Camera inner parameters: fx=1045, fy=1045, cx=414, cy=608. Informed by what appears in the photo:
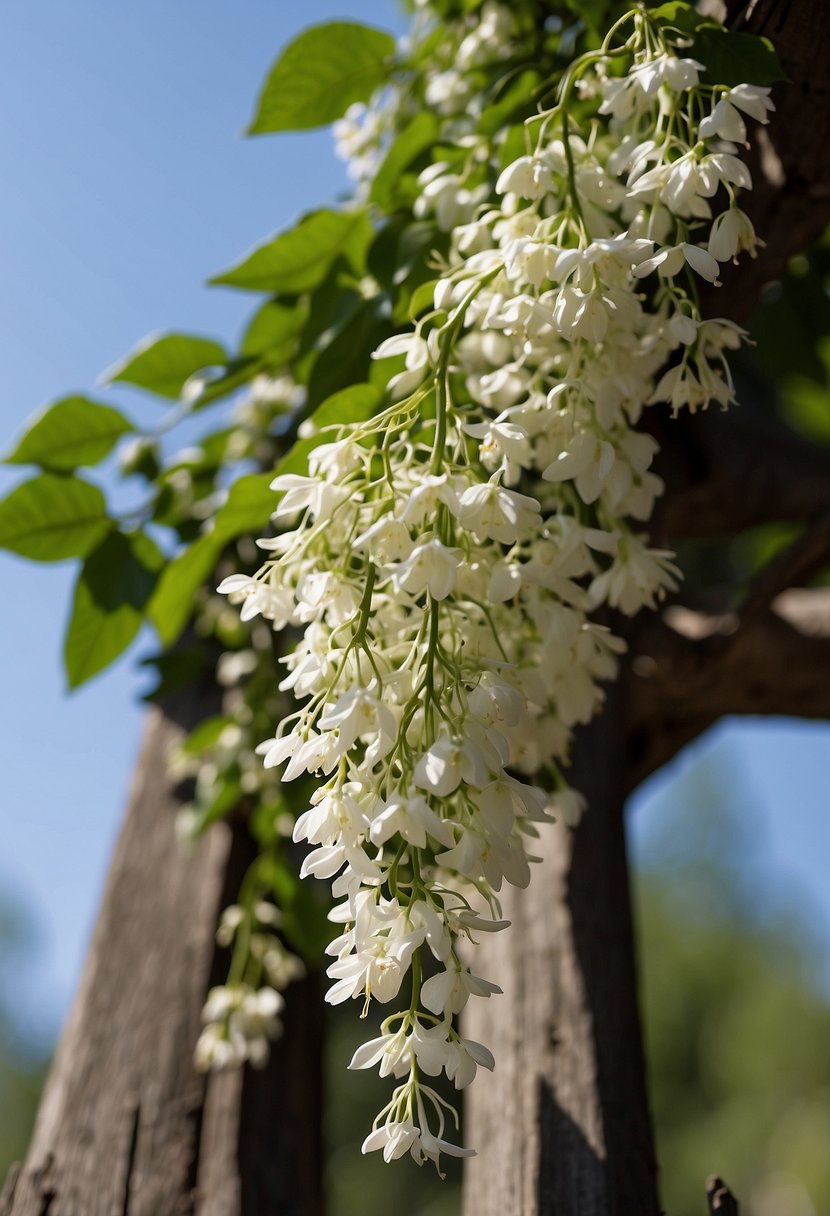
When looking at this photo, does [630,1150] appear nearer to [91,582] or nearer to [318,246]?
[91,582]

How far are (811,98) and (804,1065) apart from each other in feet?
43.7

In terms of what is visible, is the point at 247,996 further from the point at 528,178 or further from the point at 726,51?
the point at 726,51

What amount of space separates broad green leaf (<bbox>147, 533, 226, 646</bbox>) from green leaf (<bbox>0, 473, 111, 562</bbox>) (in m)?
0.10

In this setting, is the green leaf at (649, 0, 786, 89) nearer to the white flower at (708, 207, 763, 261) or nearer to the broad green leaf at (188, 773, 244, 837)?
the white flower at (708, 207, 763, 261)

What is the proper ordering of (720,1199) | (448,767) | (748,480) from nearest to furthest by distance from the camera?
(448,767) → (720,1199) → (748,480)

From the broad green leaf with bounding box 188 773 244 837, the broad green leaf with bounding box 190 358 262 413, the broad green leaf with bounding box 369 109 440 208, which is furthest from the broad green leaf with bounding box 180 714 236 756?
the broad green leaf with bounding box 369 109 440 208

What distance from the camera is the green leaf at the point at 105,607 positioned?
1.24m

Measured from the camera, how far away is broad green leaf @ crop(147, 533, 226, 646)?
1.27 metres

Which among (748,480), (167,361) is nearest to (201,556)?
(167,361)

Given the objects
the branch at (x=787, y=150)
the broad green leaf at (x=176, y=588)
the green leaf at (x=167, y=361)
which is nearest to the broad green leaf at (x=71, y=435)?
the green leaf at (x=167, y=361)

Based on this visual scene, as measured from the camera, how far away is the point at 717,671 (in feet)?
5.93

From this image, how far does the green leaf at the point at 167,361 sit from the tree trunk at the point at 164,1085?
28.0 inches

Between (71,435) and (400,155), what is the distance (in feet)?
1.74

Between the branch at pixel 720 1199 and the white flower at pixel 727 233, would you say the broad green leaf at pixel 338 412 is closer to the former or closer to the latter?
the white flower at pixel 727 233
